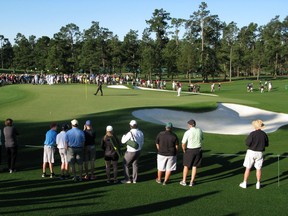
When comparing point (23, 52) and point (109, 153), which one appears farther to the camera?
point (23, 52)

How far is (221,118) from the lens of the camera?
2483 cm

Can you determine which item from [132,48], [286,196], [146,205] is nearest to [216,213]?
[146,205]

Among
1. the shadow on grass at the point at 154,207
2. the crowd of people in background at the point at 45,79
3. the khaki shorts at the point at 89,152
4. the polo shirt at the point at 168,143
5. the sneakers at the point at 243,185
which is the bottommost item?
the sneakers at the point at 243,185

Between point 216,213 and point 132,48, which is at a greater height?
point 132,48

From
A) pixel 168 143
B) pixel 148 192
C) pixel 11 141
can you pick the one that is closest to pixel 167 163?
pixel 168 143

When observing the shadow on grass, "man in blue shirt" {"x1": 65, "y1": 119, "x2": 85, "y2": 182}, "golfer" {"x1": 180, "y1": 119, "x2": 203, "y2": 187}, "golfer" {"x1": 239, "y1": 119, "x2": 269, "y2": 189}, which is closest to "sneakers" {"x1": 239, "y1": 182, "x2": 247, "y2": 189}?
"golfer" {"x1": 239, "y1": 119, "x2": 269, "y2": 189}

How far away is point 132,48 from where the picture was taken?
99.9 meters

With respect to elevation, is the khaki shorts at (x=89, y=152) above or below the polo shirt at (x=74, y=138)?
below

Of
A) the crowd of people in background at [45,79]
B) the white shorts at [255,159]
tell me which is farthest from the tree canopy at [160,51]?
the white shorts at [255,159]

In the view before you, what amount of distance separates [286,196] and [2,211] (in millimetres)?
7167

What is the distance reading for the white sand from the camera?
21453 millimetres

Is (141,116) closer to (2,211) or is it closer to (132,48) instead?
(2,211)

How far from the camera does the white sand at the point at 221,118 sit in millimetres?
21453

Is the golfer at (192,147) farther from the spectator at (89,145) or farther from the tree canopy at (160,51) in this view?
the tree canopy at (160,51)
